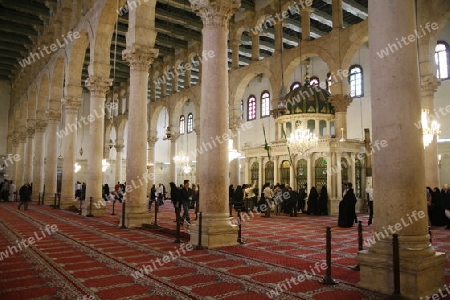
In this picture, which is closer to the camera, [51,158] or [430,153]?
[430,153]

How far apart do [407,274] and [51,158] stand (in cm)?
1545

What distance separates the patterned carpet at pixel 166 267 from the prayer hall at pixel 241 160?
4cm

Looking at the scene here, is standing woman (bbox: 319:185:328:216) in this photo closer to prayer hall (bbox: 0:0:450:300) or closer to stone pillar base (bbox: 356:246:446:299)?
prayer hall (bbox: 0:0:450:300)

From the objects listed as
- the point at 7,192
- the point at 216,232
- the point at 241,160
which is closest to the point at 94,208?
the point at 216,232

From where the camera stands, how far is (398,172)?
3.71 meters

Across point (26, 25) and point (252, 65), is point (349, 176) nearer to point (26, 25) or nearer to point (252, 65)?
point (252, 65)

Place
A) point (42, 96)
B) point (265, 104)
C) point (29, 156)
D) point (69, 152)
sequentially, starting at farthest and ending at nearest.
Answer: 1. point (265, 104)
2. point (29, 156)
3. point (42, 96)
4. point (69, 152)

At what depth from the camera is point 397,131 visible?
3.74 m

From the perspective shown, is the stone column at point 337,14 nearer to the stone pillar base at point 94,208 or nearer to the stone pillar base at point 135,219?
the stone pillar base at point 135,219

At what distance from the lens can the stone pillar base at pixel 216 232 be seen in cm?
609

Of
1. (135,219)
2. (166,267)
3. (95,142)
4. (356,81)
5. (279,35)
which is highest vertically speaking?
(279,35)

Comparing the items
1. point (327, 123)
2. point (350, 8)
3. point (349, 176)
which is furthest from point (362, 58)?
point (349, 176)

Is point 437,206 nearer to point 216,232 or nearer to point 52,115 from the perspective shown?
point 216,232

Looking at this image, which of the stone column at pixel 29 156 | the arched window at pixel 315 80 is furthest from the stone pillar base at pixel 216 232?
the stone column at pixel 29 156
